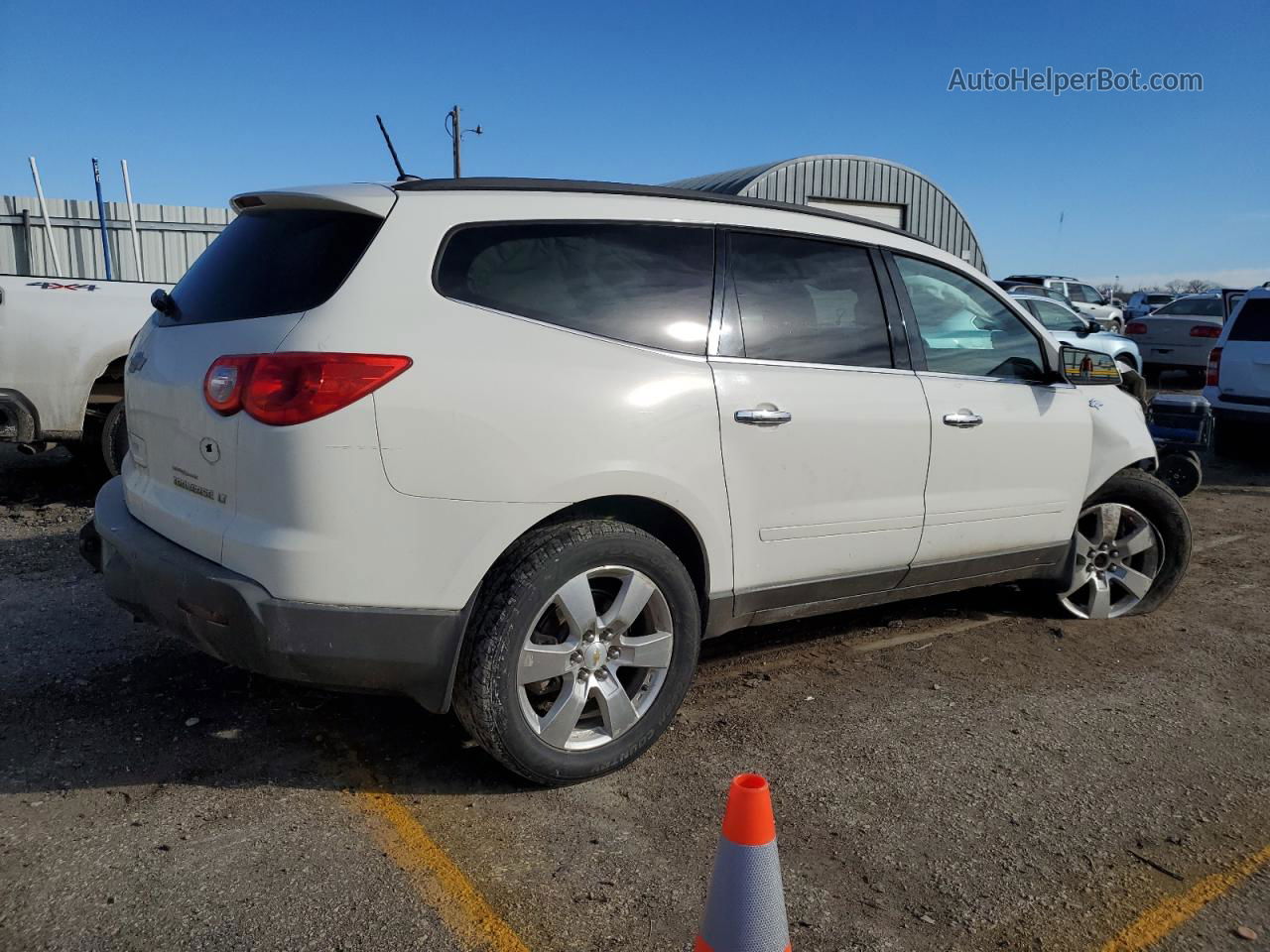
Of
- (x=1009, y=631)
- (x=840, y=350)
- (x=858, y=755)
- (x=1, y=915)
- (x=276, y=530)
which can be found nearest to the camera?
(x=1, y=915)

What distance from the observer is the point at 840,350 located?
382 cm

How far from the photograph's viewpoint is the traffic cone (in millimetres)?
2008

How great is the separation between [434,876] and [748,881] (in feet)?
3.37

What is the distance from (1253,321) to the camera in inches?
401

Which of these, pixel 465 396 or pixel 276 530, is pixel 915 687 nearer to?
pixel 465 396

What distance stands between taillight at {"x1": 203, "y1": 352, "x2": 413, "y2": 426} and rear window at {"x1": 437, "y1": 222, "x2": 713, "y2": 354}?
37 cm

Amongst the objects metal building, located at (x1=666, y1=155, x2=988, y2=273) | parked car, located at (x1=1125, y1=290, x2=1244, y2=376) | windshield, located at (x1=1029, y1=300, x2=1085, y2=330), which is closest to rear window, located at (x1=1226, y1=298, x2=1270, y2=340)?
windshield, located at (x1=1029, y1=300, x2=1085, y2=330)

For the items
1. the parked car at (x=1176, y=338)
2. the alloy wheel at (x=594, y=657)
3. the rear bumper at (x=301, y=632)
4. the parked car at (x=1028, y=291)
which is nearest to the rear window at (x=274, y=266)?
the rear bumper at (x=301, y=632)

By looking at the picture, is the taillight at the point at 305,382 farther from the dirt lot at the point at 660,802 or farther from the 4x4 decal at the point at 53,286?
the 4x4 decal at the point at 53,286

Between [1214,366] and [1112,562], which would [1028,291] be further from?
[1112,562]

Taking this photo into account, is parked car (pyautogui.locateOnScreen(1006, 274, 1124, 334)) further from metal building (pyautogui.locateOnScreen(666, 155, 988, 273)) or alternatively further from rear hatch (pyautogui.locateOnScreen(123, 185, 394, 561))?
rear hatch (pyautogui.locateOnScreen(123, 185, 394, 561))

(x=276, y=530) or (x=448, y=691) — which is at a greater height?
(x=276, y=530)

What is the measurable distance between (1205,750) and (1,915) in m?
3.75

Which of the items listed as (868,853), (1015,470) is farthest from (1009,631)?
(868,853)
